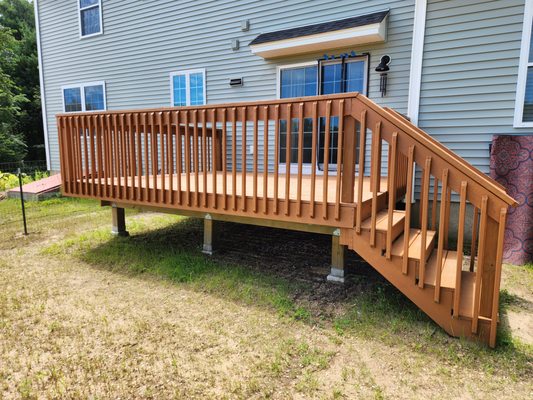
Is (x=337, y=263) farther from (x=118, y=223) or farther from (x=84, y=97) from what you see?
(x=84, y=97)

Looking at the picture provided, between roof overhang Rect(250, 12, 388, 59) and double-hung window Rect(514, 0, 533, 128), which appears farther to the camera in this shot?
roof overhang Rect(250, 12, 388, 59)

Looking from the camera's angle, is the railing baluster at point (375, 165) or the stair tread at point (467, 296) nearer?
the stair tread at point (467, 296)

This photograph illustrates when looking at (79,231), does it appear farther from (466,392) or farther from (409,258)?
(466,392)

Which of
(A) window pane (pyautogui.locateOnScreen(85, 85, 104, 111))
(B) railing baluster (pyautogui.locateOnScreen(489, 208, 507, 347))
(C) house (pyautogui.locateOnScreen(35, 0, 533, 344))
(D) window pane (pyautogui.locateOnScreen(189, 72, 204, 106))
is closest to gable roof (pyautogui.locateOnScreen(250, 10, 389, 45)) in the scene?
(C) house (pyautogui.locateOnScreen(35, 0, 533, 344))

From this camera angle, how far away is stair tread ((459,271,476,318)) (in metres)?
2.31

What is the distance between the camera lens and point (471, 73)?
4656mm

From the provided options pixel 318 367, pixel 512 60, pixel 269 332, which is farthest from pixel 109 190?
pixel 512 60

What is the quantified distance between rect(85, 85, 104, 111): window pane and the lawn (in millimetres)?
5736

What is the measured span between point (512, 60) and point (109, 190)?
16.9ft

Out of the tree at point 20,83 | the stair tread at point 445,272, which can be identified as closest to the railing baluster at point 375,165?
the stair tread at point 445,272

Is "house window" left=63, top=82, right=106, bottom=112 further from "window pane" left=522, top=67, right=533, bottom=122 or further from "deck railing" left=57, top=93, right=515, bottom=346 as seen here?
"window pane" left=522, top=67, right=533, bottom=122

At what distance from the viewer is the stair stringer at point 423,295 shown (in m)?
2.29

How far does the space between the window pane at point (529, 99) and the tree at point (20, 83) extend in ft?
51.6

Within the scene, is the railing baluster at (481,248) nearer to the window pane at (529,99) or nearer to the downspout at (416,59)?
the downspout at (416,59)
